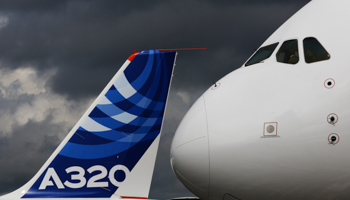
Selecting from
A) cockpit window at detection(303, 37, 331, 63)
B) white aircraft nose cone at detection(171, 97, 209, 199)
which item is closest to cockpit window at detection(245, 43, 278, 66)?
cockpit window at detection(303, 37, 331, 63)

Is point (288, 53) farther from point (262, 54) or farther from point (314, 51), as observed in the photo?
point (262, 54)

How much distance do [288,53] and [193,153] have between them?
225 cm

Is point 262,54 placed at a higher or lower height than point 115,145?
higher

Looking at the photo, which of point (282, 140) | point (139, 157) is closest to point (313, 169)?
point (282, 140)

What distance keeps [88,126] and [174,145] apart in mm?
8718

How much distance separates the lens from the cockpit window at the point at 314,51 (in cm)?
720

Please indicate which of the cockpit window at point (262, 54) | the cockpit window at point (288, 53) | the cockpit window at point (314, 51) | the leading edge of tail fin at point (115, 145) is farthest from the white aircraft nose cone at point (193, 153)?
the leading edge of tail fin at point (115, 145)

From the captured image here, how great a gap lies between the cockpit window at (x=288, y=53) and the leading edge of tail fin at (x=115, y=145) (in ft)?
29.5

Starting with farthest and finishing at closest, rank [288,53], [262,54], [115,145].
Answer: [115,145]
[262,54]
[288,53]

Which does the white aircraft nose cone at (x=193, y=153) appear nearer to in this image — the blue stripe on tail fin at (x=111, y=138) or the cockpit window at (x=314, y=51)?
the cockpit window at (x=314, y=51)

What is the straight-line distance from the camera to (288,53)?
7672 mm

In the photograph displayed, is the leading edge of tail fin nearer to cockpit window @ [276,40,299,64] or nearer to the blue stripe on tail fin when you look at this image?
the blue stripe on tail fin

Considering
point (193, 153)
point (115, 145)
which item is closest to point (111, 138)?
point (115, 145)

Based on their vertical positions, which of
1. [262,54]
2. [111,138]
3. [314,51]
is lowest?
[111,138]
